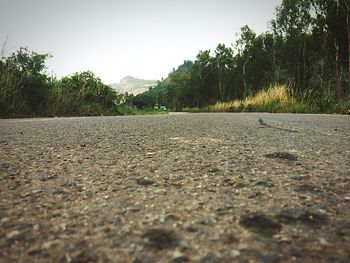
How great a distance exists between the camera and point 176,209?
3.04 feet

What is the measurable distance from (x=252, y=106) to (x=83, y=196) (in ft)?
43.4

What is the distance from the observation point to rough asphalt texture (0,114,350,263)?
2.25ft

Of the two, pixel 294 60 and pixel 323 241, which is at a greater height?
pixel 294 60

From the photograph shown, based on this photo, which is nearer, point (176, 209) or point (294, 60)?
point (176, 209)

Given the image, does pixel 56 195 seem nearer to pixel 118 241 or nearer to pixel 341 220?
pixel 118 241

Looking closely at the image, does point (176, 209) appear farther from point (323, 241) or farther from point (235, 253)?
point (323, 241)

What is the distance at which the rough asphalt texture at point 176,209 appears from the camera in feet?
2.25

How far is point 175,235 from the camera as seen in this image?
76 cm

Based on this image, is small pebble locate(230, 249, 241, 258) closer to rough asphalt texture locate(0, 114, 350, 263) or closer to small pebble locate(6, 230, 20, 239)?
rough asphalt texture locate(0, 114, 350, 263)

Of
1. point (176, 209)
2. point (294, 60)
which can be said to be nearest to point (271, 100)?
point (176, 209)

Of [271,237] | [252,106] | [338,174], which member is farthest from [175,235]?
[252,106]

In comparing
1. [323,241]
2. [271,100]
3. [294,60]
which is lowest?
[323,241]

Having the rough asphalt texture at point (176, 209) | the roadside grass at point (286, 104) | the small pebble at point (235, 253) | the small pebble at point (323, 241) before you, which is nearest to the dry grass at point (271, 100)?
the roadside grass at point (286, 104)

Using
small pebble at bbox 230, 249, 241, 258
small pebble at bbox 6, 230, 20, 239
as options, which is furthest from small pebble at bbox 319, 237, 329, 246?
small pebble at bbox 6, 230, 20, 239
